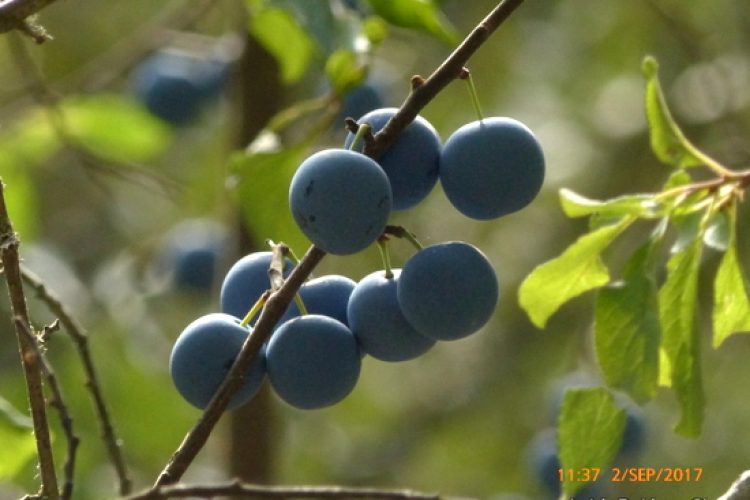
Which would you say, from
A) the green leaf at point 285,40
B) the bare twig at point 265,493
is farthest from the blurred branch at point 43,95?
the bare twig at point 265,493

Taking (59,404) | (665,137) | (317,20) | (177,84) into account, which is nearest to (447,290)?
(59,404)

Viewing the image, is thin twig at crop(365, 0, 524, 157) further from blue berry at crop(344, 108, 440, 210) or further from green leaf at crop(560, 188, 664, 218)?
green leaf at crop(560, 188, 664, 218)

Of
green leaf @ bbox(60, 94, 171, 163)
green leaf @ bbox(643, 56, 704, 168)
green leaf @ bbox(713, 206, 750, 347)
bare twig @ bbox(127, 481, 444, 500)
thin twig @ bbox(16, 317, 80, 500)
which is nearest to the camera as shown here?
bare twig @ bbox(127, 481, 444, 500)

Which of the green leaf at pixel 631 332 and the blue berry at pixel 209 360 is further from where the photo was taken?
the green leaf at pixel 631 332

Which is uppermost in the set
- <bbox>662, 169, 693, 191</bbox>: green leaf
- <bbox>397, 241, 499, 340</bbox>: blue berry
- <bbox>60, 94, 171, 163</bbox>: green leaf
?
<bbox>60, 94, 171, 163</bbox>: green leaf

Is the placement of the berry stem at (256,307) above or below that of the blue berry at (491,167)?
below

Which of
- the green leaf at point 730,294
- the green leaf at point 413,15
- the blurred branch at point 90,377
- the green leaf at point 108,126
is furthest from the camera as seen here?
the green leaf at point 108,126

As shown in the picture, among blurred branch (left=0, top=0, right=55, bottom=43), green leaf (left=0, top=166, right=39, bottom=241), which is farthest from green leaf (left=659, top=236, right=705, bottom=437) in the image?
green leaf (left=0, top=166, right=39, bottom=241)

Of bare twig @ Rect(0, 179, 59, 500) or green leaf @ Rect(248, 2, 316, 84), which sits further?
green leaf @ Rect(248, 2, 316, 84)

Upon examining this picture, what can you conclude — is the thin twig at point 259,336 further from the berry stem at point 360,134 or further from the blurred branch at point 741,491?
the blurred branch at point 741,491
